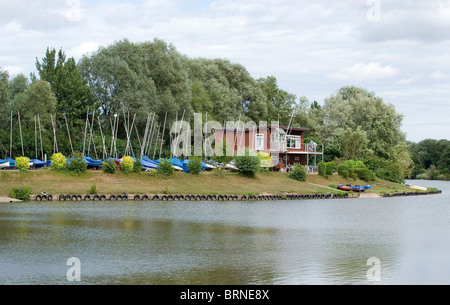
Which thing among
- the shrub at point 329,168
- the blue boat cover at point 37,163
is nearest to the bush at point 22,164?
the blue boat cover at point 37,163

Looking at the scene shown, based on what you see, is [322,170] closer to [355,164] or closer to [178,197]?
[355,164]

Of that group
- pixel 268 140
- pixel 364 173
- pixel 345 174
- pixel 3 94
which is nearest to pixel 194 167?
pixel 268 140

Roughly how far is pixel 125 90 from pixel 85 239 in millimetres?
48288

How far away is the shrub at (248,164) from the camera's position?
226 feet

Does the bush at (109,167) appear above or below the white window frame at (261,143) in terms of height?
below

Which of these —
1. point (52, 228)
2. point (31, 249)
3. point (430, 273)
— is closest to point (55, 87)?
point (52, 228)

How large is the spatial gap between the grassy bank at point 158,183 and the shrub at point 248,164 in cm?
105

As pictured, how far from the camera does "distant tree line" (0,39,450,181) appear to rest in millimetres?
69438

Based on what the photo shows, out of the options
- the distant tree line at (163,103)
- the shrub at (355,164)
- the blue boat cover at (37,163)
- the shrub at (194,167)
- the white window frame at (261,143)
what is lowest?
the shrub at (355,164)

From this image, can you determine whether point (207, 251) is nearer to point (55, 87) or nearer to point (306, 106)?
point (55, 87)

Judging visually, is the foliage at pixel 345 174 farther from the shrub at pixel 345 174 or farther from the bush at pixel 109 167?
the bush at pixel 109 167

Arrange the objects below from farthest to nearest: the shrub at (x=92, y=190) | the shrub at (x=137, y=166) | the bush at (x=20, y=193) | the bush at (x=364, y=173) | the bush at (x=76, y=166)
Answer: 1. the bush at (x=364, y=173)
2. the shrub at (x=137, y=166)
3. the bush at (x=76, y=166)
4. the shrub at (x=92, y=190)
5. the bush at (x=20, y=193)

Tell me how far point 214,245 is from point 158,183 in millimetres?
33377
